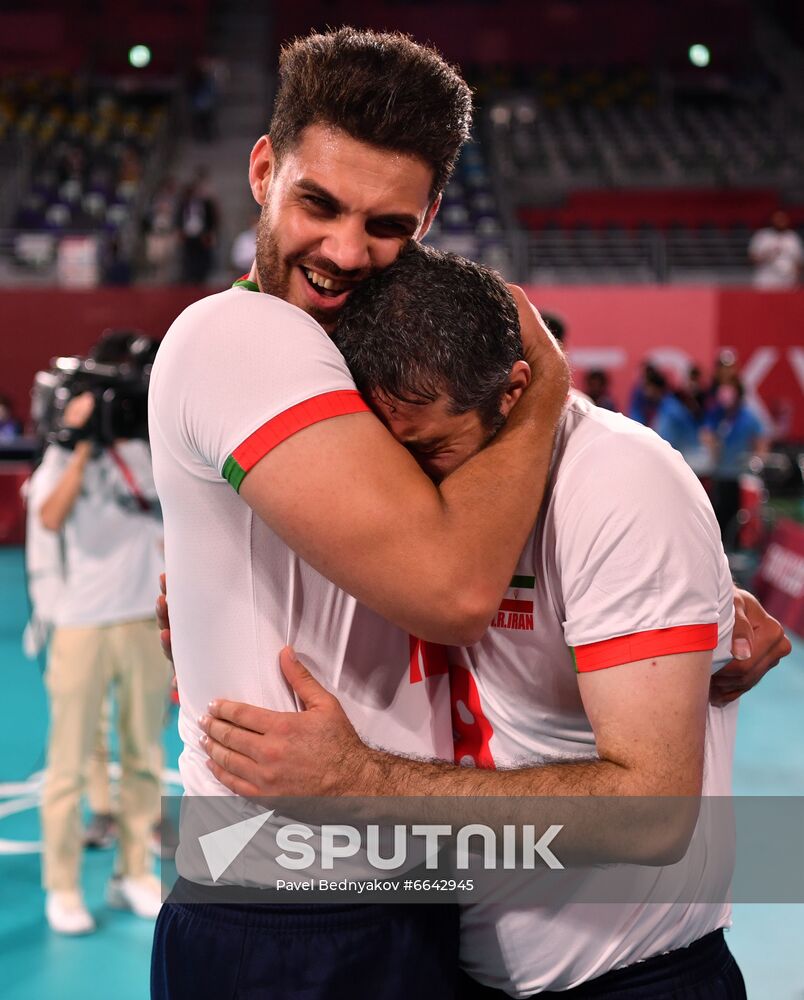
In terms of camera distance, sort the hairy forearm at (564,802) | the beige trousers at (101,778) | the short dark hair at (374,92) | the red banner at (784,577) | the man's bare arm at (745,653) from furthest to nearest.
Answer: the red banner at (784,577) → the beige trousers at (101,778) → the man's bare arm at (745,653) → the short dark hair at (374,92) → the hairy forearm at (564,802)

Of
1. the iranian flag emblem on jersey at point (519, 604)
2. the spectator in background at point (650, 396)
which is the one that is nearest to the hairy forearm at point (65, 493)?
the iranian flag emblem on jersey at point (519, 604)

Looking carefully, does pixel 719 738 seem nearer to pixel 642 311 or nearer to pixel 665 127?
pixel 642 311

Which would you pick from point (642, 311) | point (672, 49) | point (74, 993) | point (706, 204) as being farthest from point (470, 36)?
point (74, 993)

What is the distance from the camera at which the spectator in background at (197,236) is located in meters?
14.9

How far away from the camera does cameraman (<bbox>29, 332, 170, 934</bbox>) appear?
14.9 ft

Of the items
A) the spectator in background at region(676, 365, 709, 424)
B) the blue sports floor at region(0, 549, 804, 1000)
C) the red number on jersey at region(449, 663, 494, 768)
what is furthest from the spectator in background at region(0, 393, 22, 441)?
the red number on jersey at region(449, 663, 494, 768)

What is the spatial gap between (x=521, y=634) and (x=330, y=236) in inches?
28.5

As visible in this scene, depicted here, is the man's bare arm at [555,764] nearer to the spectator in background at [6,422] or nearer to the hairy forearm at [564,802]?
the hairy forearm at [564,802]

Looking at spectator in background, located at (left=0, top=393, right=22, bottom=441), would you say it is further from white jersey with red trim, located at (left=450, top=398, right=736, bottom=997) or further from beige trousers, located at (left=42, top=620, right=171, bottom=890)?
white jersey with red trim, located at (left=450, top=398, right=736, bottom=997)

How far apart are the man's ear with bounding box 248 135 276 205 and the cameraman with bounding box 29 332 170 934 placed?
2674 millimetres

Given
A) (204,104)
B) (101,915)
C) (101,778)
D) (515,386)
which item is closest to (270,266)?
(515,386)

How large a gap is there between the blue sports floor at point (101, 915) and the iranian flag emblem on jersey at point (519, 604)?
2744 mm

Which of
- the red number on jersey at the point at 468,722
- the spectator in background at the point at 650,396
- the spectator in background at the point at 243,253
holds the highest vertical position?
the red number on jersey at the point at 468,722

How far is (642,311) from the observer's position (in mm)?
14461
